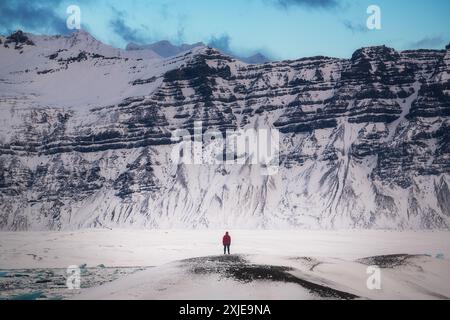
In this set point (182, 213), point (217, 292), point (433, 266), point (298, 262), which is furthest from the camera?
point (182, 213)

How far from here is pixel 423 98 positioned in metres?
182

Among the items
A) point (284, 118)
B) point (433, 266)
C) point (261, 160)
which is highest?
point (284, 118)

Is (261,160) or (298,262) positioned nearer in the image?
(298,262)

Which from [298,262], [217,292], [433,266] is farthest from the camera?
[433,266]

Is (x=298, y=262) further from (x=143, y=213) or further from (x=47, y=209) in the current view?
(x=47, y=209)

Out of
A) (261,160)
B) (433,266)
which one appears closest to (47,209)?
(261,160)

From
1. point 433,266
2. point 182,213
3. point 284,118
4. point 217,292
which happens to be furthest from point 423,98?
point 217,292

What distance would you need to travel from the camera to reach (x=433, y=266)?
51.8m
